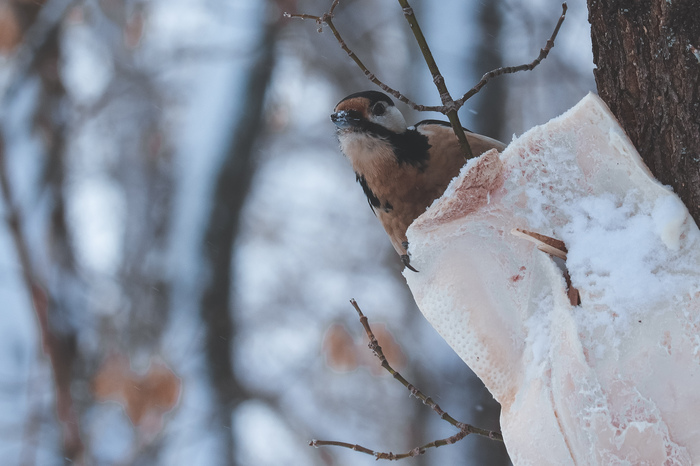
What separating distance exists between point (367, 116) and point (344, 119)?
0.07 m

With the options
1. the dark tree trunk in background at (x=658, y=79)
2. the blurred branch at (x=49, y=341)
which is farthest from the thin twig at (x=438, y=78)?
the blurred branch at (x=49, y=341)

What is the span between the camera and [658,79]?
1043mm

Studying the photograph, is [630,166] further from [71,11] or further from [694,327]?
[71,11]

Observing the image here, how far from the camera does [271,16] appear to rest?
645 centimetres

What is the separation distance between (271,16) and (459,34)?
192 centimetres

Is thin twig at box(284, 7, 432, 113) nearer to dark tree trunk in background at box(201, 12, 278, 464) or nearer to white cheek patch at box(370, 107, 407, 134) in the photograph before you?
white cheek patch at box(370, 107, 407, 134)

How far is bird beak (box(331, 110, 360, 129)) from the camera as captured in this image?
187 centimetres

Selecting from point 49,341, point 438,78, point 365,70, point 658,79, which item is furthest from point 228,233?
point 658,79

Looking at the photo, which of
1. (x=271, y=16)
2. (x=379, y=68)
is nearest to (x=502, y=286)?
(x=379, y=68)

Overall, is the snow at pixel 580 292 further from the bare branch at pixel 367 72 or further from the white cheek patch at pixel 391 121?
the white cheek patch at pixel 391 121

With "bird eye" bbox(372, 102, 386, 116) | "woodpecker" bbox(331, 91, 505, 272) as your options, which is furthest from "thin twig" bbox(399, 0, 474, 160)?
"bird eye" bbox(372, 102, 386, 116)

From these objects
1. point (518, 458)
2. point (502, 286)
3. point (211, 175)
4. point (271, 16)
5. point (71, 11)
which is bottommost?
point (518, 458)

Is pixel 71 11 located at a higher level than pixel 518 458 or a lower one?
higher

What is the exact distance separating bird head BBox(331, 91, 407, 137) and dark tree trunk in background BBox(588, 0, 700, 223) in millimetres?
814
